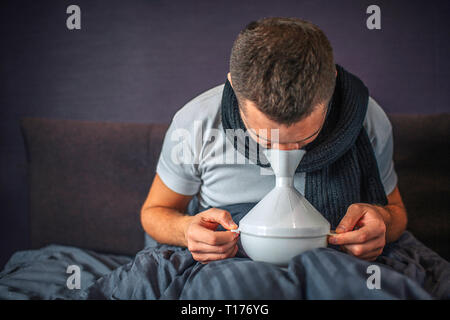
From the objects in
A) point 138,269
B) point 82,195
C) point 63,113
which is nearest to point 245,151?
point 138,269

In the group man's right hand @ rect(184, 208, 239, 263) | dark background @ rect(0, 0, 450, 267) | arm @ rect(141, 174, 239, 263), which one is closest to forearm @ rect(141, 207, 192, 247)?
arm @ rect(141, 174, 239, 263)

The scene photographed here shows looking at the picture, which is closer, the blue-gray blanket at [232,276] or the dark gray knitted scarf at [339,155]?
the blue-gray blanket at [232,276]

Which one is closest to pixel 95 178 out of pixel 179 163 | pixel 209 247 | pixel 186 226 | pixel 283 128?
pixel 179 163

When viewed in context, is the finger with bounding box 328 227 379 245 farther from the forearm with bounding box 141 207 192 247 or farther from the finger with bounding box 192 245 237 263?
the forearm with bounding box 141 207 192 247

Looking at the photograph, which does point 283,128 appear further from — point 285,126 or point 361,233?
point 361,233

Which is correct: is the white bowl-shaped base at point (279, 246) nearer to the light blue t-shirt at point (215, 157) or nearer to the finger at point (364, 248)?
the finger at point (364, 248)

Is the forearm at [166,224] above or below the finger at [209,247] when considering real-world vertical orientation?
below

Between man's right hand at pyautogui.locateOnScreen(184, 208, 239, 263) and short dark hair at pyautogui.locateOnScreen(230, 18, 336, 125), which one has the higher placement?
short dark hair at pyautogui.locateOnScreen(230, 18, 336, 125)

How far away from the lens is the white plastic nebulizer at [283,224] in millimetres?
605

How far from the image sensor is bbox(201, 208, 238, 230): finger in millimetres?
698

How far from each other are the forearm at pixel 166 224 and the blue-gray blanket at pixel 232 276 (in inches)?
1.3

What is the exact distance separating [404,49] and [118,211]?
1222 millimetres

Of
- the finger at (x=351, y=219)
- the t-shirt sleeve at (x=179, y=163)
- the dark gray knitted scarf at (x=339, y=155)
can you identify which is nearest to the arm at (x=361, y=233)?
the finger at (x=351, y=219)

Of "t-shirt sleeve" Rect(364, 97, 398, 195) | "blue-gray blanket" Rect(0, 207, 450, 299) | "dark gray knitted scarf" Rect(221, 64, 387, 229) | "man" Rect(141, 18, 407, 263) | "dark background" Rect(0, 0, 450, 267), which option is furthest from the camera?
"dark background" Rect(0, 0, 450, 267)
